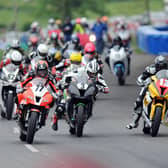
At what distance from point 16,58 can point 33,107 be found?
535 cm

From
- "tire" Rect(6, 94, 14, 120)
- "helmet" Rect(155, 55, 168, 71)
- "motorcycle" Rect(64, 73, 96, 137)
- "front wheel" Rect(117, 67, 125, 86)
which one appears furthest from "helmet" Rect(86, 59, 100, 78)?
"front wheel" Rect(117, 67, 125, 86)

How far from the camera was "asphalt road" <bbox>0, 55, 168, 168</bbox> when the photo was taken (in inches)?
565

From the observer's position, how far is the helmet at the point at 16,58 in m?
21.9

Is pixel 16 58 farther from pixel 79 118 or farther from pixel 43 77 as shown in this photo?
pixel 43 77

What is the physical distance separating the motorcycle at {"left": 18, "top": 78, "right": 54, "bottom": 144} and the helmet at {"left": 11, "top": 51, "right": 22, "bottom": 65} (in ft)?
16.0

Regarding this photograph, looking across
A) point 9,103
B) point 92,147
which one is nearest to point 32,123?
point 92,147

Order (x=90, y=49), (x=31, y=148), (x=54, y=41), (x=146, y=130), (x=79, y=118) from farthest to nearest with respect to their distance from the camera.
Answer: (x=54, y=41) < (x=90, y=49) < (x=146, y=130) < (x=79, y=118) < (x=31, y=148)

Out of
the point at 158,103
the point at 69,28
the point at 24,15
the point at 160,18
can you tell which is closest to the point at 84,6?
the point at 160,18

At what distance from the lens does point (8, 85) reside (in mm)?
22016

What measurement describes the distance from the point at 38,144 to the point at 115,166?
3.09 metres

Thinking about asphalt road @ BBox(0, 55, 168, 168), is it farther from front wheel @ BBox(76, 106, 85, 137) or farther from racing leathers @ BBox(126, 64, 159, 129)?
racing leathers @ BBox(126, 64, 159, 129)

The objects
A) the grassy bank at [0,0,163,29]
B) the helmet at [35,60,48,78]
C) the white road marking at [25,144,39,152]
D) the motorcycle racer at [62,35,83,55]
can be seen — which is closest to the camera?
the white road marking at [25,144,39,152]

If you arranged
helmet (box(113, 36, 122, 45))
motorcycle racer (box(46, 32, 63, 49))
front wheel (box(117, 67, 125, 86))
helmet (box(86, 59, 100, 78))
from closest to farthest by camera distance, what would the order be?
helmet (box(86, 59, 100, 78)) → motorcycle racer (box(46, 32, 63, 49)) → front wheel (box(117, 67, 125, 86)) → helmet (box(113, 36, 122, 45))

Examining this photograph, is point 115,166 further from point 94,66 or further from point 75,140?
point 94,66
